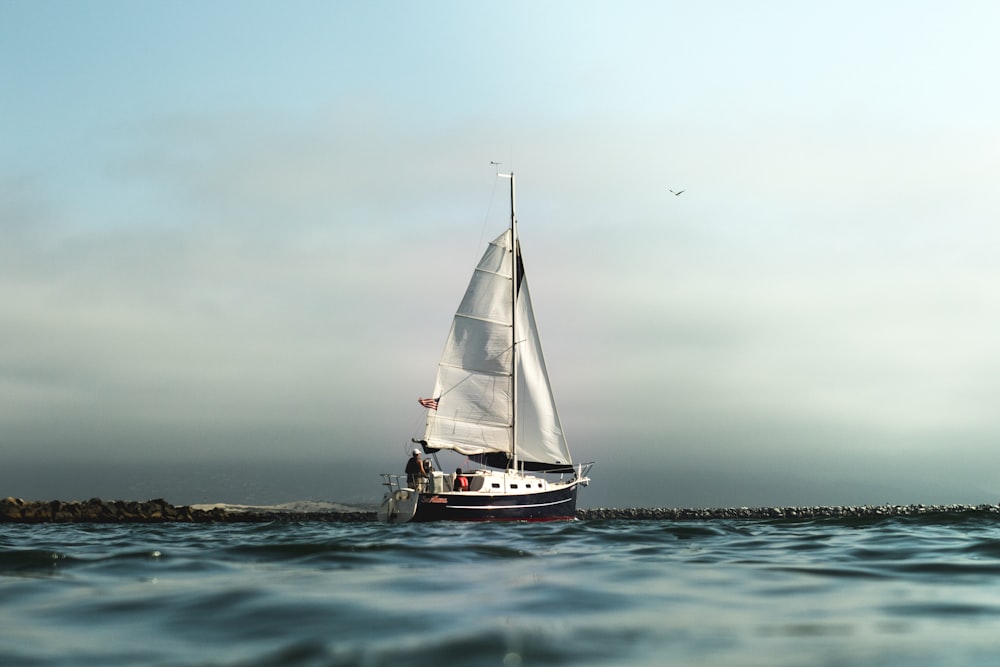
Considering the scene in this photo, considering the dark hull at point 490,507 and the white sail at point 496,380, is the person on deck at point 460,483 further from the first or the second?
the white sail at point 496,380

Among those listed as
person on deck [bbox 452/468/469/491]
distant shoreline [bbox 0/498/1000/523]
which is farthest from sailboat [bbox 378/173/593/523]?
distant shoreline [bbox 0/498/1000/523]

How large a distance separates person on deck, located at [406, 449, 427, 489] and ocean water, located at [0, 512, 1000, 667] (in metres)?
30.0

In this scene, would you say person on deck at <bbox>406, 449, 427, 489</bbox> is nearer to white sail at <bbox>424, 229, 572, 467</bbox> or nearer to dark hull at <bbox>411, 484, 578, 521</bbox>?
dark hull at <bbox>411, 484, 578, 521</bbox>

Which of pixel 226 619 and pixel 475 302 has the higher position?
pixel 475 302

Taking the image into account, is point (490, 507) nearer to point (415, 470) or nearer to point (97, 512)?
point (415, 470)

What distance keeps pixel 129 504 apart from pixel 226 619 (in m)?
78.5

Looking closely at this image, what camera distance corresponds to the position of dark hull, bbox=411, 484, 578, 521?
142 ft

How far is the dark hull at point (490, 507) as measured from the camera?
142ft

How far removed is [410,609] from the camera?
7996 mm

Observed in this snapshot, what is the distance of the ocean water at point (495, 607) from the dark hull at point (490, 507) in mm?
28971

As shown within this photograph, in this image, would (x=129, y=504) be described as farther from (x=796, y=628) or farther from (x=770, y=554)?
(x=796, y=628)

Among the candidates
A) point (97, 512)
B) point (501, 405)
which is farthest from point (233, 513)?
point (501, 405)

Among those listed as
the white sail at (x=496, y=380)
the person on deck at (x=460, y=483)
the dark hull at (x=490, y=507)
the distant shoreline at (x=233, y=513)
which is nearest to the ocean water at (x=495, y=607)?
the dark hull at (x=490, y=507)

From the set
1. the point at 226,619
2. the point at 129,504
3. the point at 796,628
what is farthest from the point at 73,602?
the point at 129,504
